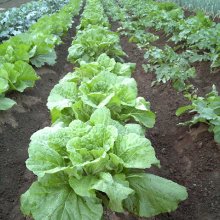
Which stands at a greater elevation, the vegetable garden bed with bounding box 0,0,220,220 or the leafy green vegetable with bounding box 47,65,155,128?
the leafy green vegetable with bounding box 47,65,155,128

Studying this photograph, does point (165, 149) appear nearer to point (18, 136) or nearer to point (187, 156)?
point (187, 156)

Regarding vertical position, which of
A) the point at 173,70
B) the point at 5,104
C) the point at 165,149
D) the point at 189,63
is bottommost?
the point at 189,63

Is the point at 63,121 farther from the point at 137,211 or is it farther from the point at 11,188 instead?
the point at 137,211

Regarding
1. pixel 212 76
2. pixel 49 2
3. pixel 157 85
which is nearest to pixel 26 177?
pixel 157 85

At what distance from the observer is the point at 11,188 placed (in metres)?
3.32

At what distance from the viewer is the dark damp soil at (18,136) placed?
10.5ft

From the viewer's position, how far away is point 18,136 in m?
4.29

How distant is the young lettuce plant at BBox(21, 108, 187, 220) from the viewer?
226cm

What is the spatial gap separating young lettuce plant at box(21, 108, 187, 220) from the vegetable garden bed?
0.34m

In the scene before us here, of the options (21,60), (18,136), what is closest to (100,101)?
(18,136)

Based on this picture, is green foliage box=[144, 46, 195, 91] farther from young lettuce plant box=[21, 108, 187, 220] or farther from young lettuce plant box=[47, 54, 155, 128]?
young lettuce plant box=[21, 108, 187, 220]

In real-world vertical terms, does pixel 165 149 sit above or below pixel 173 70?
below

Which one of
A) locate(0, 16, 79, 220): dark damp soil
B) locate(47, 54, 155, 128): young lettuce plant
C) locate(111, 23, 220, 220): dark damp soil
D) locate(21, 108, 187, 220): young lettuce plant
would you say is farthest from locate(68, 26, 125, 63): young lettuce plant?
locate(21, 108, 187, 220): young lettuce plant

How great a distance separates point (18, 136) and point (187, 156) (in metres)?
2.22
